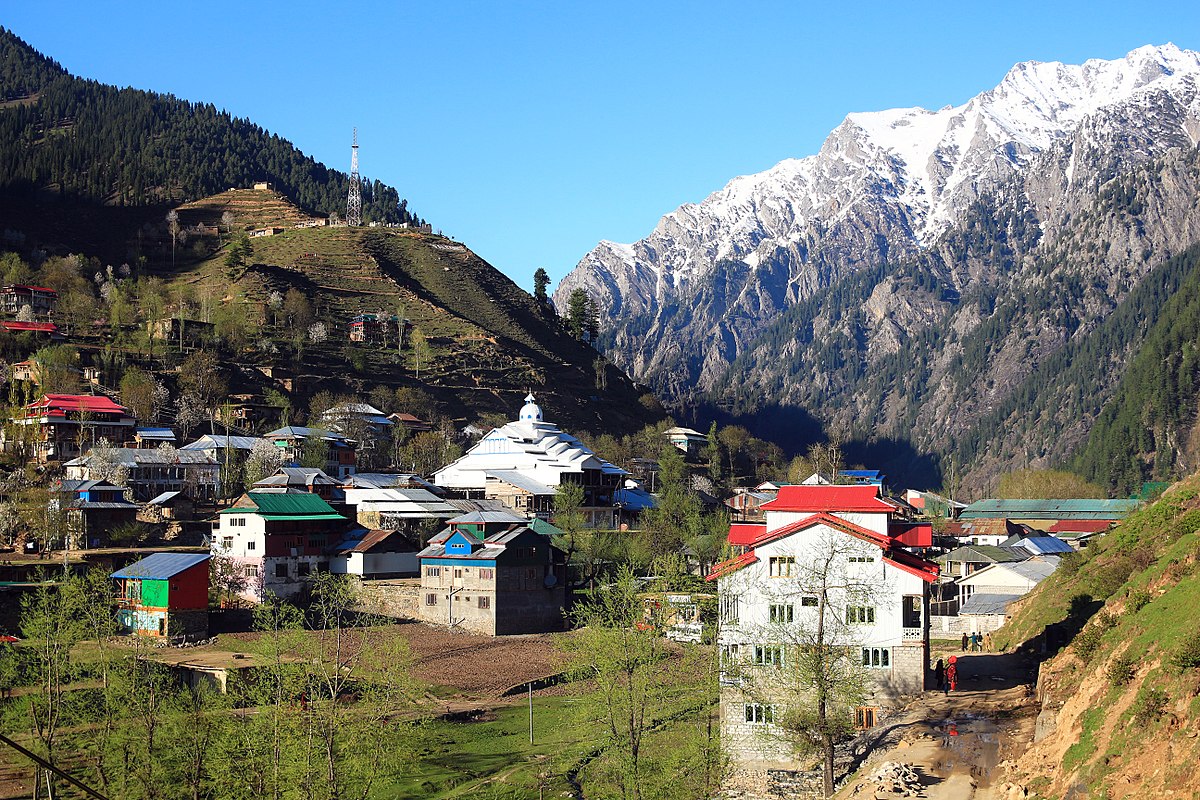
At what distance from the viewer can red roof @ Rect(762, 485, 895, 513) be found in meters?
51.5

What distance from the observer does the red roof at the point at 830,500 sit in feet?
169

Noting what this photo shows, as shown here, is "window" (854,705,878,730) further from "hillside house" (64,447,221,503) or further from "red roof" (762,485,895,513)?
"hillside house" (64,447,221,503)

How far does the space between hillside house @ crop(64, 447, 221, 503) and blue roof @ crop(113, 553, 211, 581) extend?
2502 centimetres

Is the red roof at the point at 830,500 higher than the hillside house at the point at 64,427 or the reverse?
the reverse

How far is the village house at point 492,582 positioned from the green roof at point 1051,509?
2652 inches

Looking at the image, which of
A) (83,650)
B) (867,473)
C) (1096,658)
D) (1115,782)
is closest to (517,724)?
(83,650)

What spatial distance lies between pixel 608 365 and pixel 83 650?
143 metres

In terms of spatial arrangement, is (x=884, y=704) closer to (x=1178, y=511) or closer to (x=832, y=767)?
(x=832, y=767)

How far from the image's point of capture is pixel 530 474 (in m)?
117

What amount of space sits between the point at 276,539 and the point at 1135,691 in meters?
63.1

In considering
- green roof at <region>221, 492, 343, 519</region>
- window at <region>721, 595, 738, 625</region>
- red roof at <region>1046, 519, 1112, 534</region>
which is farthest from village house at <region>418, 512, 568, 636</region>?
red roof at <region>1046, 519, 1112, 534</region>

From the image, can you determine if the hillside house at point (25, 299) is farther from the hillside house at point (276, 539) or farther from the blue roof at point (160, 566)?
the blue roof at point (160, 566)

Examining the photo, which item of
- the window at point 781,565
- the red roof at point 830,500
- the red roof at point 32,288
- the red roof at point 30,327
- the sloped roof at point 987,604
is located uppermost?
the red roof at point 32,288

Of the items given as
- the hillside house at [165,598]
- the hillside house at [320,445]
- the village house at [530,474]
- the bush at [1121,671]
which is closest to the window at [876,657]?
the bush at [1121,671]
